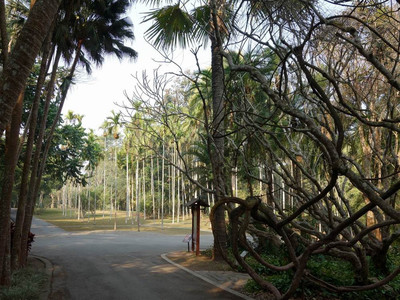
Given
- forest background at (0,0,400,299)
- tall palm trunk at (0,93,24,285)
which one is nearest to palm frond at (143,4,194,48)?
forest background at (0,0,400,299)

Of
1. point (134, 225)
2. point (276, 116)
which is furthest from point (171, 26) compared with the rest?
point (134, 225)

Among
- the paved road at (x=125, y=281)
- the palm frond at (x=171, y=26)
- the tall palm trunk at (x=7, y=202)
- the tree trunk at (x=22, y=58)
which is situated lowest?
the paved road at (x=125, y=281)

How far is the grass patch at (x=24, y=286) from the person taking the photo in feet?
22.1

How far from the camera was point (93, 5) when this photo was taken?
12.0 metres

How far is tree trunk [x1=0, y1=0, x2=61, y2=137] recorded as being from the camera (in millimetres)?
3756

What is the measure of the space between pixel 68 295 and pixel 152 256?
23.3 ft

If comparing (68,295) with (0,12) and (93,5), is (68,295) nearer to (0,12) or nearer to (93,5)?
(0,12)

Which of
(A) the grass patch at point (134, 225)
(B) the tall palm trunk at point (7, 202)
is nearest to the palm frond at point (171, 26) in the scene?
(B) the tall palm trunk at point (7, 202)

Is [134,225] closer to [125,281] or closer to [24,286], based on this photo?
[125,281]

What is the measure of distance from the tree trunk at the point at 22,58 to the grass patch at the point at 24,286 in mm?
4358

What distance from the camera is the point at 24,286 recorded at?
7.43m

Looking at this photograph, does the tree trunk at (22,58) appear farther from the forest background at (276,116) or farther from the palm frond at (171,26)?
the palm frond at (171,26)

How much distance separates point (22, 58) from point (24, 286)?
18.1 feet

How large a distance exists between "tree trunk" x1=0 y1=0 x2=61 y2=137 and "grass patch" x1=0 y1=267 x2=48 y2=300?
4.36 m
